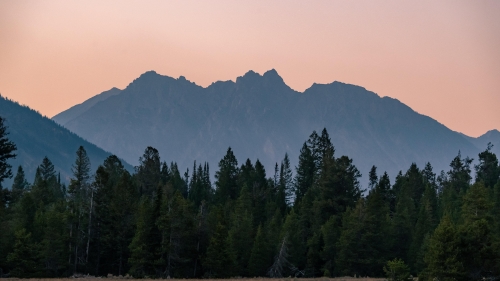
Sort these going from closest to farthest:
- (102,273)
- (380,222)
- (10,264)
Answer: (10,264) < (102,273) < (380,222)

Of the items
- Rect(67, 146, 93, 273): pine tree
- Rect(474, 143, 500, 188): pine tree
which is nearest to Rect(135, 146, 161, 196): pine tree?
Rect(67, 146, 93, 273): pine tree

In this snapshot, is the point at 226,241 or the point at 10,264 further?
the point at 226,241

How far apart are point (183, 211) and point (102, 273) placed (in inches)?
551

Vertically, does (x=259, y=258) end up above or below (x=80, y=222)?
below

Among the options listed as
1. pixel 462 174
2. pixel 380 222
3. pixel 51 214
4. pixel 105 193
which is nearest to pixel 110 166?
pixel 105 193

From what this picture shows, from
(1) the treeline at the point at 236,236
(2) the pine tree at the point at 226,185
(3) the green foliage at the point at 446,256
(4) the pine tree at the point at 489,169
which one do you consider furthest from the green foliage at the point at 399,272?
(4) the pine tree at the point at 489,169

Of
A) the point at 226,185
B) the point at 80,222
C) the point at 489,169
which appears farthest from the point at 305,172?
the point at 80,222

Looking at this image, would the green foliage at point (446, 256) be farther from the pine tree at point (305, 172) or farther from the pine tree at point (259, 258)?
the pine tree at point (305, 172)

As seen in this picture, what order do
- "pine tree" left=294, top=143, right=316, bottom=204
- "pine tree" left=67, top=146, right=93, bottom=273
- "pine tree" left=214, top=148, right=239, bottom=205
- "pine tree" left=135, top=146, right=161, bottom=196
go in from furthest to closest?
"pine tree" left=294, top=143, right=316, bottom=204, "pine tree" left=135, top=146, right=161, bottom=196, "pine tree" left=214, top=148, right=239, bottom=205, "pine tree" left=67, top=146, right=93, bottom=273

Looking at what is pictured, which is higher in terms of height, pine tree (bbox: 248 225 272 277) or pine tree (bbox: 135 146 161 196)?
pine tree (bbox: 135 146 161 196)

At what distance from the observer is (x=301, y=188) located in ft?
371

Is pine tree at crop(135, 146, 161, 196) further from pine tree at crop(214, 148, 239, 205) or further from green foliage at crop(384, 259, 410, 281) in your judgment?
green foliage at crop(384, 259, 410, 281)

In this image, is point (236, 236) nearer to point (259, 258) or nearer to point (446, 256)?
point (259, 258)

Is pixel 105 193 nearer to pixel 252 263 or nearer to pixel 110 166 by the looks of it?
pixel 252 263
